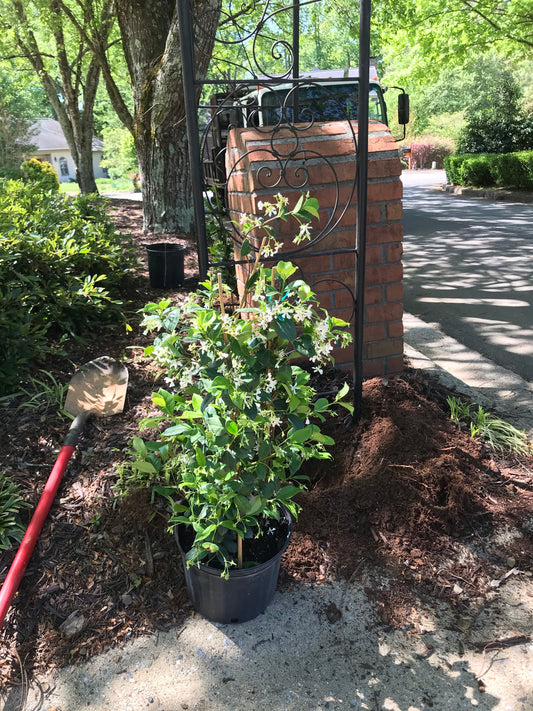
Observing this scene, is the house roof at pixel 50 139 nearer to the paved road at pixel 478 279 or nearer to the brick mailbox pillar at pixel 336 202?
the paved road at pixel 478 279

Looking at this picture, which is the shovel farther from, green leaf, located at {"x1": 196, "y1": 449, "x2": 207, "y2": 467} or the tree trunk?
the tree trunk

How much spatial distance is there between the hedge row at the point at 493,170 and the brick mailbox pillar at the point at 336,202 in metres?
14.4

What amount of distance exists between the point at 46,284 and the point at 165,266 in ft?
4.10

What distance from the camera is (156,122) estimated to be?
6.18 m

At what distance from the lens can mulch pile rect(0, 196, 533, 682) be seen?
186cm

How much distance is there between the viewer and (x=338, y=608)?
73.7 inches

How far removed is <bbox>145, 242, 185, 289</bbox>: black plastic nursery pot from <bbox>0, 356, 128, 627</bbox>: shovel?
1.52 m

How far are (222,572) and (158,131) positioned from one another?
575cm

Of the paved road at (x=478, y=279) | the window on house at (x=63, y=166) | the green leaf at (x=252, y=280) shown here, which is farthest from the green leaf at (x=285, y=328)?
the window on house at (x=63, y=166)

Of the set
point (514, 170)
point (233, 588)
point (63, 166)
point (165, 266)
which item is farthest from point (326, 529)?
point (63, 166)

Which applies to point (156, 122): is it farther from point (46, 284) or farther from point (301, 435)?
point (301, 435)

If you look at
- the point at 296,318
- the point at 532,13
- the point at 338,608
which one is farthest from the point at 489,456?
the point at 532,13

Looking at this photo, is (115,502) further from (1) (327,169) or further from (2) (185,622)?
(1) (327,169)

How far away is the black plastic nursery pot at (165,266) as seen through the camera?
14.3ft
